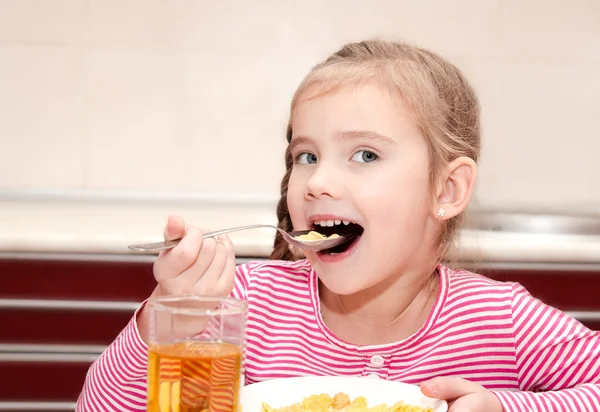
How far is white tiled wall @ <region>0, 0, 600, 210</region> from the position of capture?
2258 mm

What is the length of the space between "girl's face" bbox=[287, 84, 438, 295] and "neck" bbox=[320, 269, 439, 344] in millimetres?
82

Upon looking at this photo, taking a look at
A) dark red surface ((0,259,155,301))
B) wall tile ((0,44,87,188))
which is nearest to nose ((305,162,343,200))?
dark red surface ((0,259,155,301))

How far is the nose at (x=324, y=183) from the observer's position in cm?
98

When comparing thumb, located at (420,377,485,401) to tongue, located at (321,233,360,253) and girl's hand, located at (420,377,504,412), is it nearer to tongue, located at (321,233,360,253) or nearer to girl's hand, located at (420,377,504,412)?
girl's hand, located at (420,377,504,412)

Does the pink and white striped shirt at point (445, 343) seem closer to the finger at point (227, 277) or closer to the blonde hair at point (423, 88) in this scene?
the blonde hair at point (423, 88)

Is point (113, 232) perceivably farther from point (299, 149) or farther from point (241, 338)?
point (241, 338)

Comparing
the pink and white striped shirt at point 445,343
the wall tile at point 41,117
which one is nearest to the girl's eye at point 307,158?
the pink and white striped shirt at point 445,343

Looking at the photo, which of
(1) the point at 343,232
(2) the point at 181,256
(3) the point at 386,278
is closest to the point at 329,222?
(1) the point at 343,232

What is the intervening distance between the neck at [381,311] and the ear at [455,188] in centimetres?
12

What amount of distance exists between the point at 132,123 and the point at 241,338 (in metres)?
1.78

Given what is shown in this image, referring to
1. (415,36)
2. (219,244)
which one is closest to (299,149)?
(219,244)

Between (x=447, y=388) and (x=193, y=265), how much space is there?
31 cm

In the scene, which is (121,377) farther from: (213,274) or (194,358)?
(194,358)

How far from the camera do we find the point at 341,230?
106 cm
